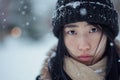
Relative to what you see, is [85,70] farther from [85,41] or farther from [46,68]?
[46,68]

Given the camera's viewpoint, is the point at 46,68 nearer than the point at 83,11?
No

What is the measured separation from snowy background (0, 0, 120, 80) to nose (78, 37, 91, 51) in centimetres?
573

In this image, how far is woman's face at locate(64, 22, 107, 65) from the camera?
8.00ft

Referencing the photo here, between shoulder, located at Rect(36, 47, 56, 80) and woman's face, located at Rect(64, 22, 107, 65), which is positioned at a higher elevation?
woman's face, located at Rect(64, 22, 107, 65)

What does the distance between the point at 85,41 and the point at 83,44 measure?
2cm

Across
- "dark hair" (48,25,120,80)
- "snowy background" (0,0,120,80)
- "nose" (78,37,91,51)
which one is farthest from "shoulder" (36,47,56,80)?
"snowy background" (0,0,120,80)

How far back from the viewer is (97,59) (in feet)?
8.39

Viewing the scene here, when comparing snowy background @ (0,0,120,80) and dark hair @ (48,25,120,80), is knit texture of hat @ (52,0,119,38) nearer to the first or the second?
dark hair @ (48,25,120,80)

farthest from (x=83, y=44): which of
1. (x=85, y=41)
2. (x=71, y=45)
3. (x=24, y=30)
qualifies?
(x=24, y=30)

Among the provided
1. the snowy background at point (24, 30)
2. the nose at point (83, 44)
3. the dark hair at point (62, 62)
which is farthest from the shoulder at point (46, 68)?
the snowy background at point (24, 30)

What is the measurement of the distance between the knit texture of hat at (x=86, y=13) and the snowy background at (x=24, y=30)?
560cm

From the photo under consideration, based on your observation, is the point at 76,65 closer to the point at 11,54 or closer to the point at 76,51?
the point at 76,51

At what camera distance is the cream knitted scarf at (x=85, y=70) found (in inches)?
98.8

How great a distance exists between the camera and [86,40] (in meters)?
2.43
